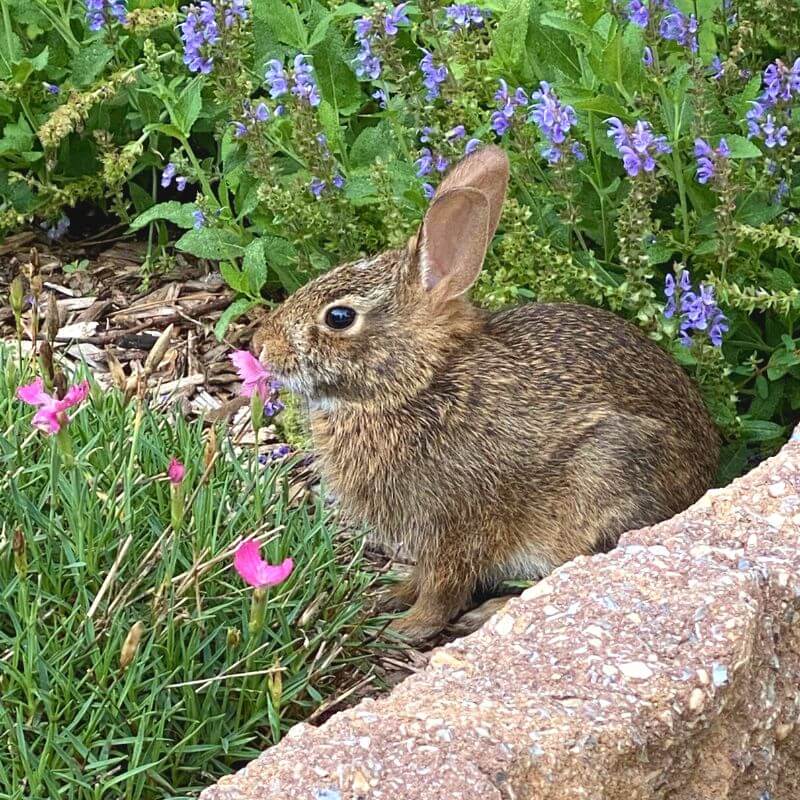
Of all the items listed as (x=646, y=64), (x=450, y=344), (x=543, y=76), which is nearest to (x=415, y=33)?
(x=543, y=76)

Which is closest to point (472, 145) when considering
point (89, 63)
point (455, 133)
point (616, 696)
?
point (455, 133)

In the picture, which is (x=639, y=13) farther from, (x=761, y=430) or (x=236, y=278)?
(x=236, y=278)

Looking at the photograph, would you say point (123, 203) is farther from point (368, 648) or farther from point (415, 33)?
point (368, 648)

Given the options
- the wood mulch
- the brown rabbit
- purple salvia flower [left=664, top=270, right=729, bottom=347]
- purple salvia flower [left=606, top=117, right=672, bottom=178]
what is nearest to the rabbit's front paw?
the brown rabbit

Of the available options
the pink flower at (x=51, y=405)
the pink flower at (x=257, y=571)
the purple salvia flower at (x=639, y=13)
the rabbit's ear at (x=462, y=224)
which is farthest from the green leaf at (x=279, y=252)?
the pink flower at (x=257, y=571)

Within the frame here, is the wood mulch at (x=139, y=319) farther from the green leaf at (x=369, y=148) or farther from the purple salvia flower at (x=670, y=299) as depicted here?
the purple salvia flower at (x=670, y=299)

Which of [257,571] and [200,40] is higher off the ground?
[200,40]

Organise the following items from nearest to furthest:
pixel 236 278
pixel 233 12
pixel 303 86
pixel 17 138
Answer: pixel 303 86, pixel 233 12, pixel 236 278, pixel 17 138

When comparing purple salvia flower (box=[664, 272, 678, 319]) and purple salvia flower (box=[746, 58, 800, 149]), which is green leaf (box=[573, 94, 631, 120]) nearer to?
purple salvia flower (box=[746, 58, 800, 149])
